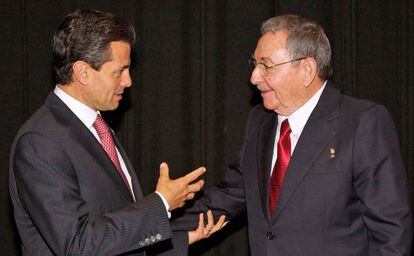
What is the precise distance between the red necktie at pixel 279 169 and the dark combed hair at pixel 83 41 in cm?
75

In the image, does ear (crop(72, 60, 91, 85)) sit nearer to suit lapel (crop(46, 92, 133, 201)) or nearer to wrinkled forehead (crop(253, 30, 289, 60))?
suit lapel (crop(46, 92, 133, 201))

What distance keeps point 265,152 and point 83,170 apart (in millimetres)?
780

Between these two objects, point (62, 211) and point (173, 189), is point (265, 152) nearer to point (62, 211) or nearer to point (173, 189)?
point (173, 189)

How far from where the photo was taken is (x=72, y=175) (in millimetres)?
1923

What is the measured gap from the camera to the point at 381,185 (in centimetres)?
205

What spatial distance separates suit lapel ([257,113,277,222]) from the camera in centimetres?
229

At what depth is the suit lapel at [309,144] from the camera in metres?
2.16

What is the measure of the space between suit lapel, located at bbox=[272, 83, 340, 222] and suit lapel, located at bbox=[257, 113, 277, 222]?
116 millimetres

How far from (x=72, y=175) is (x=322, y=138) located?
0.92 meters

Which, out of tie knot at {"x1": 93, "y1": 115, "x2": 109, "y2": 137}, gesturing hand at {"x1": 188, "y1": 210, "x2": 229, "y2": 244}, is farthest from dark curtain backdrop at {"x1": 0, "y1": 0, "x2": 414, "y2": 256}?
tie knot at {"x1": 93, "y1": 115, "x2": 109, "y2": 137}

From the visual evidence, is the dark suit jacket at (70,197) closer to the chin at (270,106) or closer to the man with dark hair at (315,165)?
the man with dark hair at (315,165)

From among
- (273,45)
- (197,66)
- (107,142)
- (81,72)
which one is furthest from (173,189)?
(197,66)

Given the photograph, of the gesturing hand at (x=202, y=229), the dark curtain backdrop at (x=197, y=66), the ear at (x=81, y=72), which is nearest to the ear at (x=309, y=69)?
the gesturing hand at (x=202, y=229)

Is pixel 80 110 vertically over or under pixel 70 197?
over
